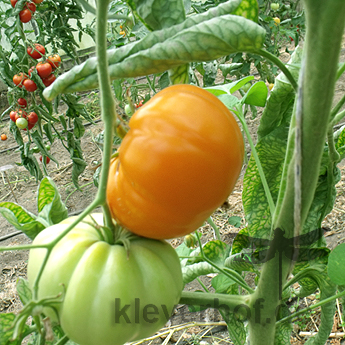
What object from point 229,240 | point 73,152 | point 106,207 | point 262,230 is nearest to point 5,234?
point 73,152

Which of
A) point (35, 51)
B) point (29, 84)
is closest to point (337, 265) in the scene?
point (29, 84)

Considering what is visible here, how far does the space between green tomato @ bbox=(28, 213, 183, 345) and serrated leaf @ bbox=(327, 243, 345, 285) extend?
7.9 inches

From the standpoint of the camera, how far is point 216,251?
56cm

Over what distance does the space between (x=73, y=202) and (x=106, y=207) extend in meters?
1.91

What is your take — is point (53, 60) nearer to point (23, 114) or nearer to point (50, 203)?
point (23, 114)

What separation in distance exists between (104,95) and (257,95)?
328mm

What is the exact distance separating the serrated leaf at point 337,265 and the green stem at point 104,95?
0.93ft

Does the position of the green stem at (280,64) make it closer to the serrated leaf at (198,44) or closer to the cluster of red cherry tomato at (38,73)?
the serrated leaf at (198,44)

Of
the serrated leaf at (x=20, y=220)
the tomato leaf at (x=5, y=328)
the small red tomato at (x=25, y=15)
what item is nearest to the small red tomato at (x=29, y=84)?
the small red tomato at (x=25, y=15)

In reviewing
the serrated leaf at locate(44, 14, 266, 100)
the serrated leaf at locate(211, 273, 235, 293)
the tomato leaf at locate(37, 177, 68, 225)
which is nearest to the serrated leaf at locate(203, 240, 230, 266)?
the serrated leaf at locate(211, 273, 235, 293)

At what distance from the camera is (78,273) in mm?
306

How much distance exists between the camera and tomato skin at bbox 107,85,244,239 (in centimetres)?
30

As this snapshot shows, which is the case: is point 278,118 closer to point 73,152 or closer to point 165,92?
point 165,92

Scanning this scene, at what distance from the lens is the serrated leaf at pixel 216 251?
1.82ft
